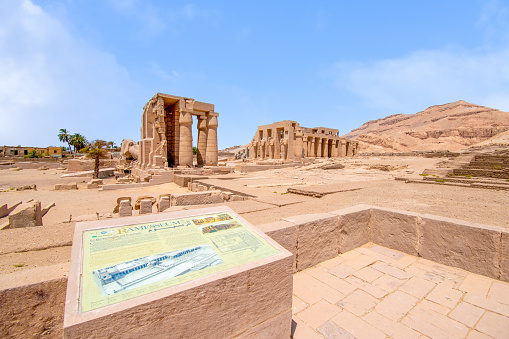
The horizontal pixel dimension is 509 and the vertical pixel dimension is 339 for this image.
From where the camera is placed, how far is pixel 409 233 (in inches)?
147

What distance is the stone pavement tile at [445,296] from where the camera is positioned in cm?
264

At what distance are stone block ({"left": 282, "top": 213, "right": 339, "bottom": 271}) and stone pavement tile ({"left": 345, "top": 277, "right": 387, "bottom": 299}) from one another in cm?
52

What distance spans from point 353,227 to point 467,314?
1651 mm

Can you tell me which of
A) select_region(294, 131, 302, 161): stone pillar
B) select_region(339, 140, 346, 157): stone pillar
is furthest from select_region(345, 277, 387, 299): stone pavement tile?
select_region(339, 140, 346, 157): stone pillar

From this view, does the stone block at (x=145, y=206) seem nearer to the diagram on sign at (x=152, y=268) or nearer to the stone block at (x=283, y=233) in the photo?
the stone block at (x=283, y=233)

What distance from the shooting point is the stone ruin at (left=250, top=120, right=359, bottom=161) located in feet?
82.3

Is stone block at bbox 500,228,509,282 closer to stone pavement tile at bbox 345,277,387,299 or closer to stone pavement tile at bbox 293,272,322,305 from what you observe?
stone pavement tile at bbox 345,277,387,299

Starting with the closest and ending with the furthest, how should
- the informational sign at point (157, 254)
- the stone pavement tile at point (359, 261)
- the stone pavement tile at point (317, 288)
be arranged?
the informational sign at point (157, 254), the stone pavement tile at point (317, 288), the stone pavement tile at point (359, 261)

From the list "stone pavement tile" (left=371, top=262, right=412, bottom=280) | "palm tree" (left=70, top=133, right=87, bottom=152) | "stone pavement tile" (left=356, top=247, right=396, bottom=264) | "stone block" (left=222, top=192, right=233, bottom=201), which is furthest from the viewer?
"palm tree" (left=70, top=133, right=87, bottom=152)

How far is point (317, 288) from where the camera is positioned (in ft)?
9.62

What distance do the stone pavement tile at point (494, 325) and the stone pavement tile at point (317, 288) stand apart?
1239 mm

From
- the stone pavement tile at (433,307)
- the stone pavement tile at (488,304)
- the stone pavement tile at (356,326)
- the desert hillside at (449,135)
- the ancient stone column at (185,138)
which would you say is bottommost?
the stone pavement tile at (356,326)

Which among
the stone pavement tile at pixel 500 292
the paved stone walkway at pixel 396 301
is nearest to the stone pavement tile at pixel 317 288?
the paved stone walkway at pixel 396 301

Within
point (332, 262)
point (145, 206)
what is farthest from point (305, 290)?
point (145, 206)
